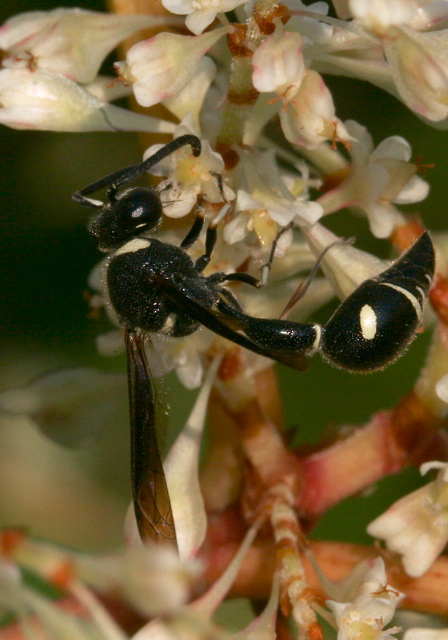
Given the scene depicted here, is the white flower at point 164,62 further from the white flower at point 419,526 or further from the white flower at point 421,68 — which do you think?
the white flower at point 419,526

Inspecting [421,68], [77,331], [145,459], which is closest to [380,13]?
[421,68]

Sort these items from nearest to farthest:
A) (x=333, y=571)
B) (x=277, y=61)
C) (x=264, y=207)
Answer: (x=277, y=61) < (x=264, y=207) < (x=333, y=571)

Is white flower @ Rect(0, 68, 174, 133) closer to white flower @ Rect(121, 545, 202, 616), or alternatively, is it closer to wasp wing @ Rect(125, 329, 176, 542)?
wasp wing @ Rect(125, 329, 176, 542)

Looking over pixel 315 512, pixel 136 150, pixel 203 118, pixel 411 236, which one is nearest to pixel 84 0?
pixel 136 150

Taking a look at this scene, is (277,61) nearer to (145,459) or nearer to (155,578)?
(145,459)

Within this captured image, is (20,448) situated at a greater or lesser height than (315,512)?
lesser

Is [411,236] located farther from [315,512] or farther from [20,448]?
[20,448]

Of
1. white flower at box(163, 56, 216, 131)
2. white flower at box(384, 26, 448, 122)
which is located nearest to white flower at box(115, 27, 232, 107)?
white flower at box(163, 56, 216, 131)
